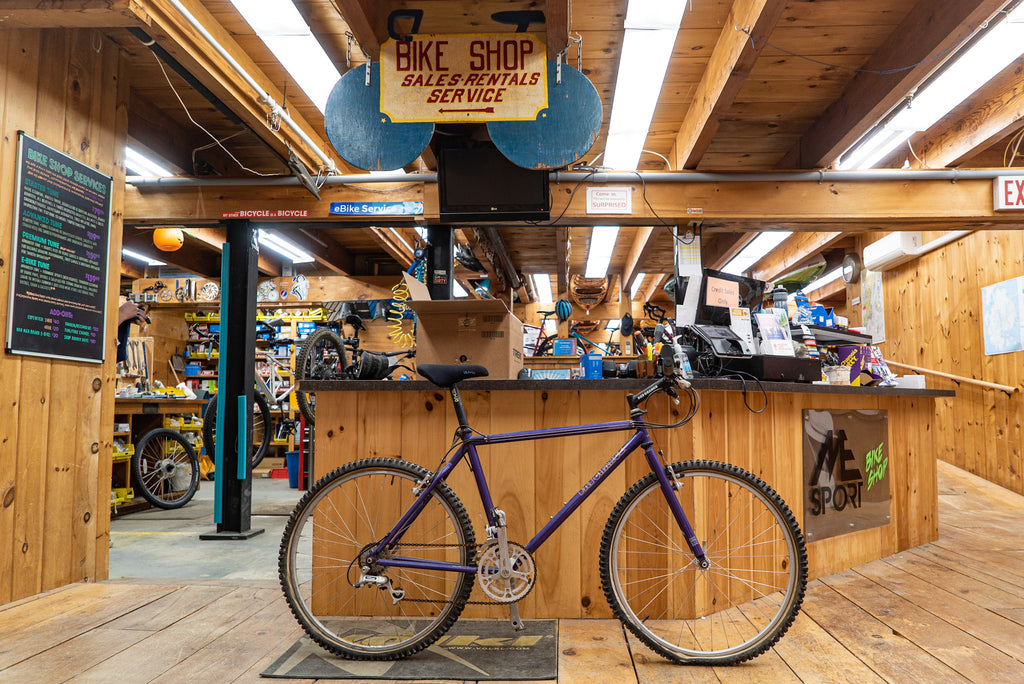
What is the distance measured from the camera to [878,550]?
131 inches

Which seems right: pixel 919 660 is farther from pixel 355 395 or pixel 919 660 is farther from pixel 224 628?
pixel 224 628

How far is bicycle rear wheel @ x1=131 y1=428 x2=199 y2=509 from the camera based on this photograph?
5.47 m

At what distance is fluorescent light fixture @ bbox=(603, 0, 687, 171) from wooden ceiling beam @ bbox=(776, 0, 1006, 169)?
1076mm

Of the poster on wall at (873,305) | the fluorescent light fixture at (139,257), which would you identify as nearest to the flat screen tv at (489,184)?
the poster on wall at (873,305)

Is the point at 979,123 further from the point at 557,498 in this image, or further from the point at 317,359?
the point at 317,359

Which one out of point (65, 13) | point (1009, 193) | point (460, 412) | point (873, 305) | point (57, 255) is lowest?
point (460, 412)

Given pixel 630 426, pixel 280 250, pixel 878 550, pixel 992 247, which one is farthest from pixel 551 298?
pixel 630 426

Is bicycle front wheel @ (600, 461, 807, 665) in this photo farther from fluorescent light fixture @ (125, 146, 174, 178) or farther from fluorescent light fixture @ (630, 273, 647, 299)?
fluorescent light fixture @ (630, 273, 647, 299)

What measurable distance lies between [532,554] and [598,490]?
1.42 ft

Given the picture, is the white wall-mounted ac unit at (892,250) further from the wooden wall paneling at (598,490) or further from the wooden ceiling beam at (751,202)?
the wooden wall paneling at (598,490)

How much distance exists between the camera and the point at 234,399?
4348 millimetres

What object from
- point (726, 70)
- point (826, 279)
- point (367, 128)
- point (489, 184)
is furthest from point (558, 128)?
point (826, 279)

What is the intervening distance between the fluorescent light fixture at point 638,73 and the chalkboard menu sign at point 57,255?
2.62 m

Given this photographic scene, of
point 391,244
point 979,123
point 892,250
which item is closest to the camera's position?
point 979,123
